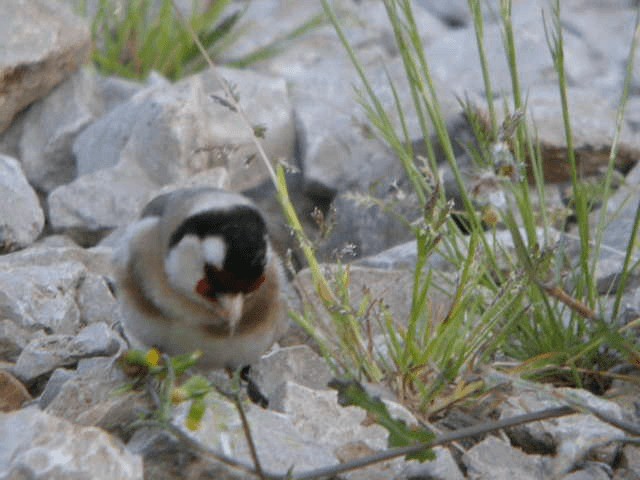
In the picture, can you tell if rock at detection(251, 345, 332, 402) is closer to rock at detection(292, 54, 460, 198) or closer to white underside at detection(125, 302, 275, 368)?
white underside at detection(125, 302, 275, 368)

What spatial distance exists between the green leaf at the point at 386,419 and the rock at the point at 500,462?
0.35 m

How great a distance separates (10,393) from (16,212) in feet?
4.03

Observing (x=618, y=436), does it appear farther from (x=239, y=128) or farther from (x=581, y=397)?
(x=239, y=128)

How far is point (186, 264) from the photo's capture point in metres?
2.90

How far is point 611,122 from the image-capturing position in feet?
16.9

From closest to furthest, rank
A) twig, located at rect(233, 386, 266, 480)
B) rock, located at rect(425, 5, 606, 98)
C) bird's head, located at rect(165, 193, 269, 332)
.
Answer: twig, located at rect(233, 386, 266, 480), bird's head, located at rect(165, 193, 269, 332), rock, located at rect(425, 5, 606, 98)

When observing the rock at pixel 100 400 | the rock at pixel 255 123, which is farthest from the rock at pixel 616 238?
the rock at pixel 100 400

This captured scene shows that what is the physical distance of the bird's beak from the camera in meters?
2.86

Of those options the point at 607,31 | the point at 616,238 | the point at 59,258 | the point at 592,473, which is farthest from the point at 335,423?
the point at 607,31

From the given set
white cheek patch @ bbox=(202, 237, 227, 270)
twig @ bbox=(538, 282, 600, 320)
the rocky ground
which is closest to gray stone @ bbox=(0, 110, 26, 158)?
the rocky ground

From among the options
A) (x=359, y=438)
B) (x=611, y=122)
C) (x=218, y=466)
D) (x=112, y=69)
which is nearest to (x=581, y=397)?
(x=359, y=438)

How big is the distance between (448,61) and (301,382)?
10.7ft

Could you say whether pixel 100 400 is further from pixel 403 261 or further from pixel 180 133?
pixel 180 133

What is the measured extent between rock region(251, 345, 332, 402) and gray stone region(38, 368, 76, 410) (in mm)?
491
